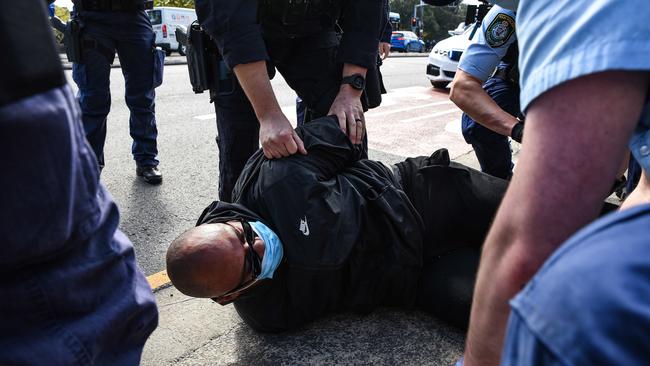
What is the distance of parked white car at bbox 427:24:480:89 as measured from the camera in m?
8.23

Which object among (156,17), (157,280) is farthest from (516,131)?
(156,17)

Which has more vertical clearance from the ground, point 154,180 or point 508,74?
point 508,74

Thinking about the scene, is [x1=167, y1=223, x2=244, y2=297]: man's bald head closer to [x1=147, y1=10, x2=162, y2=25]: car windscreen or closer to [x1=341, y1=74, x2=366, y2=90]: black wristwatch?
[x1=341, y1=74, x2=366, y2=90]: black wristwatch

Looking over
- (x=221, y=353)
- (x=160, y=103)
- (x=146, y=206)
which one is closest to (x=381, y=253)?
(x=221, y=353)

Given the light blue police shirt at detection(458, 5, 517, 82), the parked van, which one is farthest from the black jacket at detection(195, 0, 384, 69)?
the parked van

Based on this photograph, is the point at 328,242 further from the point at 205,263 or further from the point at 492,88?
the point at 492,88

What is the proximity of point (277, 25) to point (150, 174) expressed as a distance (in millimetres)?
1672

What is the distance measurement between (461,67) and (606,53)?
78.4 inches

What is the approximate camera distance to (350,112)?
7.48ft

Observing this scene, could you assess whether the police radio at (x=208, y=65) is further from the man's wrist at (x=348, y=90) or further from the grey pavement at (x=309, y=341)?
the grey pavement at (x=309, y=341)

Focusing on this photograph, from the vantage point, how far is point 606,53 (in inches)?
28.8

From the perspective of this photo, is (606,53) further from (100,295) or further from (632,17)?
(100,295)

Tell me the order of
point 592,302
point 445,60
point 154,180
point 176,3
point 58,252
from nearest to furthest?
point 592,302
point 58,252
point 154,180
point 445,60
point 176,3

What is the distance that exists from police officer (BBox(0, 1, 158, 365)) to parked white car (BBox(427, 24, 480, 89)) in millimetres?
7687
